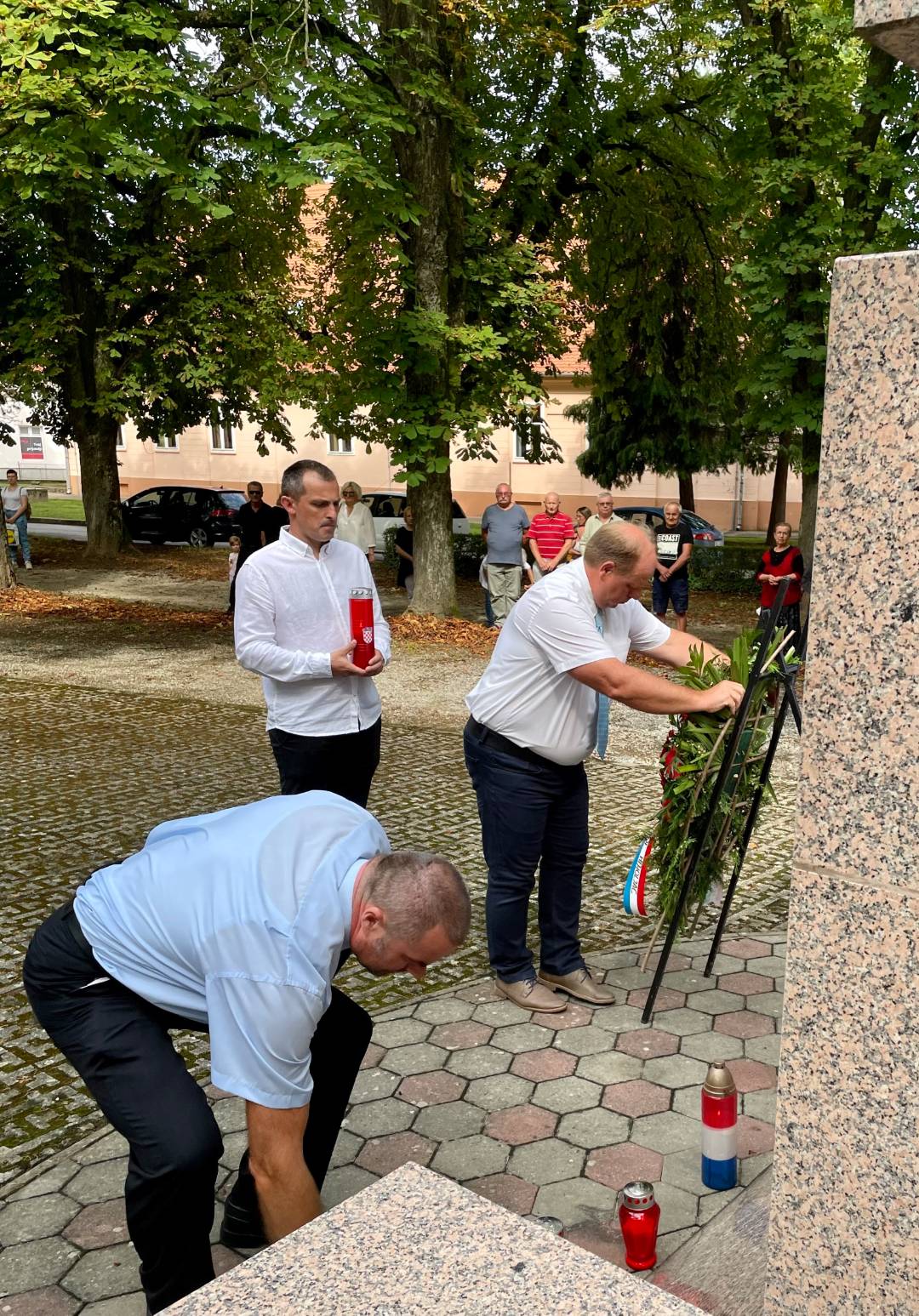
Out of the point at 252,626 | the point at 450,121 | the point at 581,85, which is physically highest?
the point at 581,85

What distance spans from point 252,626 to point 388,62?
1050 centimetres

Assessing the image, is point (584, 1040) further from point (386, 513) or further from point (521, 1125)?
point (386, 513)

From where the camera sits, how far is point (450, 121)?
14.4 meters

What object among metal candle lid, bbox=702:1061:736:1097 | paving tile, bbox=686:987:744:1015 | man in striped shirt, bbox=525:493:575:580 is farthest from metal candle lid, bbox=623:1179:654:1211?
man in striped shirt, bbox=525:493:575:580

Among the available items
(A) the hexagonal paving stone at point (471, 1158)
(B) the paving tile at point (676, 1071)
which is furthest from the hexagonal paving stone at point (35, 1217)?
(B) the paving tile at point (676, 1071)

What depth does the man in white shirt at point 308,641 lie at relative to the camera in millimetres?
5027

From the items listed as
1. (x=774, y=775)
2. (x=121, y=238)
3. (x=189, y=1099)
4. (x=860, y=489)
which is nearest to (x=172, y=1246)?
(x=189, y=1099)

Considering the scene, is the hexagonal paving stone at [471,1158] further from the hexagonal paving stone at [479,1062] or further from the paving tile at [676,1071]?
the paving tile at [676,1071]

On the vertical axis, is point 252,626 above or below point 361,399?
below

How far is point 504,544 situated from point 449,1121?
10991 millimetres

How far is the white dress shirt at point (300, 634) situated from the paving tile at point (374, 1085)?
1.44m

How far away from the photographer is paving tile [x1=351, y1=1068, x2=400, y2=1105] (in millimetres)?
4293

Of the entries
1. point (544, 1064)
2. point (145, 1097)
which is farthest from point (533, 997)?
point (145, 1097)

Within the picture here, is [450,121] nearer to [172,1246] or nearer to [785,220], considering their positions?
[785,220]
